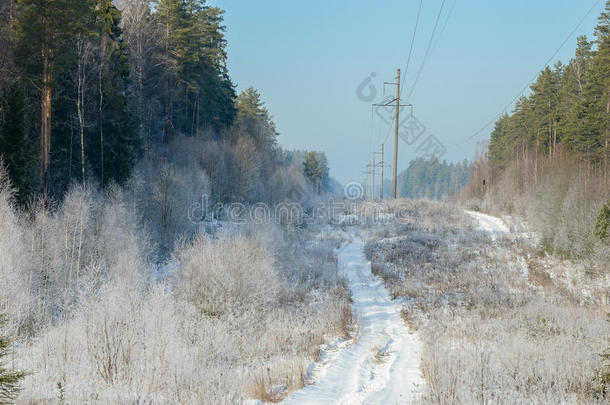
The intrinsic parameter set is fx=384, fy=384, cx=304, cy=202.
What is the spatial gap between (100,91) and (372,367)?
23159mm

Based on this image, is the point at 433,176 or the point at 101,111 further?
the point at 433,176

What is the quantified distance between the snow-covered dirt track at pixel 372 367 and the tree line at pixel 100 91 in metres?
15.7

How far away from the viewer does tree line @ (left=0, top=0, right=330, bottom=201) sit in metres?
18.5

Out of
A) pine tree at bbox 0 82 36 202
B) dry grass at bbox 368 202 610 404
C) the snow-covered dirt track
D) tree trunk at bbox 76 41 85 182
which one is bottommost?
the snow-covered dirt track

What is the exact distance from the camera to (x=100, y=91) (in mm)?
23141

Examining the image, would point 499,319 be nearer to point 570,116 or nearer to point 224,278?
point 224,278

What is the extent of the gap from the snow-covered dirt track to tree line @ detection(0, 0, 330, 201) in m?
15.7

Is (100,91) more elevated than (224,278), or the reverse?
(100,91)

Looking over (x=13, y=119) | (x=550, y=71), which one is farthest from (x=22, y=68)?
(x=550, y=71)

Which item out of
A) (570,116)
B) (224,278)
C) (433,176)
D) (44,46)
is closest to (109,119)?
(44,46)

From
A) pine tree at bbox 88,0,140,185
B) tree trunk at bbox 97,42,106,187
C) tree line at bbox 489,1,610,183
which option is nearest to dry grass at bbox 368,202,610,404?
tree line at bbox 489,1,610,183

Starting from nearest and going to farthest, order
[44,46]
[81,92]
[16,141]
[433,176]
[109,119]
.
Result: [16,141], [44,46], [81,92], [109,119], [433,176]

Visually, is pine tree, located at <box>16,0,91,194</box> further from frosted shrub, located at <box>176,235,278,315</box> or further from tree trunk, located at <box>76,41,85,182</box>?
frosted shrub, located at <box>176,235,278,315</box>

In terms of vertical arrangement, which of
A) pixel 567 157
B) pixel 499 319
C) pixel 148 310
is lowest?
pixel 499 319
